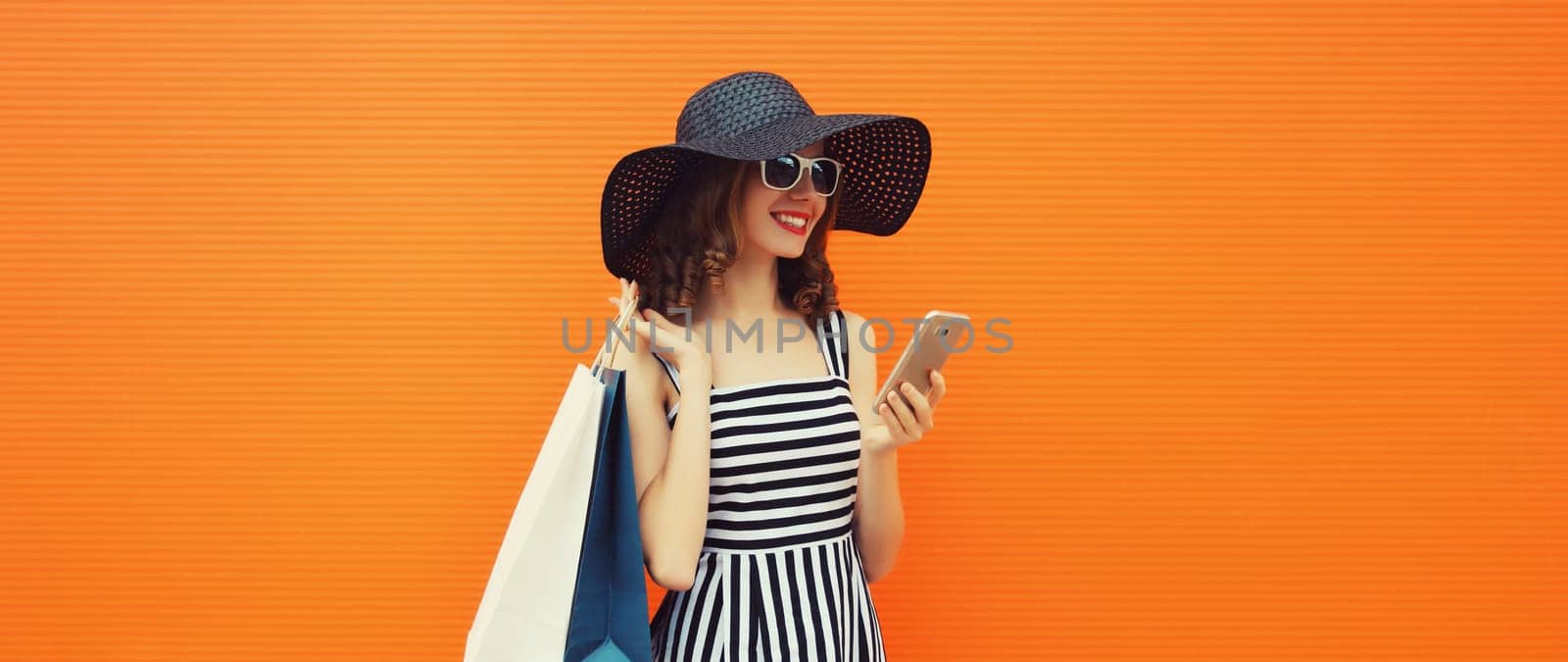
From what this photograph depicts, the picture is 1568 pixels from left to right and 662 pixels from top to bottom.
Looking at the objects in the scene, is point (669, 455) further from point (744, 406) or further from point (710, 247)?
point (710, 247)

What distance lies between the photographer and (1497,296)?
6.30ft

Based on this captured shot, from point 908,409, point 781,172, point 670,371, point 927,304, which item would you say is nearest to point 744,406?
point 670,371

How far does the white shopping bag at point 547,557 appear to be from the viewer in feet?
3.97

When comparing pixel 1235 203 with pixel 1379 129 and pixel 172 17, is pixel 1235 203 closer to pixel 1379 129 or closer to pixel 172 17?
pixel 1379 129

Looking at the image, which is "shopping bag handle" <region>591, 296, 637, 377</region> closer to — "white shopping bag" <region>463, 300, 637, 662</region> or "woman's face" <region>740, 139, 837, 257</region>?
"white shopping bag" <region>463, 300, 637, 662</region>

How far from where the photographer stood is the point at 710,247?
1396 mm

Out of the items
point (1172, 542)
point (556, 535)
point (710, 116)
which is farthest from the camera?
point (1172, 542)

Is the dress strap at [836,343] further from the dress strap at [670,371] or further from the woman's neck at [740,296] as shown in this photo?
the dress strap at [670,371]

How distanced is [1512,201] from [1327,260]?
395mm

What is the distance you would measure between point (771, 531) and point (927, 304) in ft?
2.31

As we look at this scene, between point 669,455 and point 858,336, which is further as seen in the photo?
point 858,336

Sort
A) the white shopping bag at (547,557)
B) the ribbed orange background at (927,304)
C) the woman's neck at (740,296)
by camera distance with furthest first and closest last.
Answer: the ribbed orange background at (927,304), the woman's neck at (740,296), the white shopping bag at (547,557)

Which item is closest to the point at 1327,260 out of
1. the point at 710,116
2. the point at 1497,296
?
the point at 1497,296

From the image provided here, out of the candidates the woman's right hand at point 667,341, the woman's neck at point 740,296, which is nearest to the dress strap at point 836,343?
the woman's neck at point 740,296
